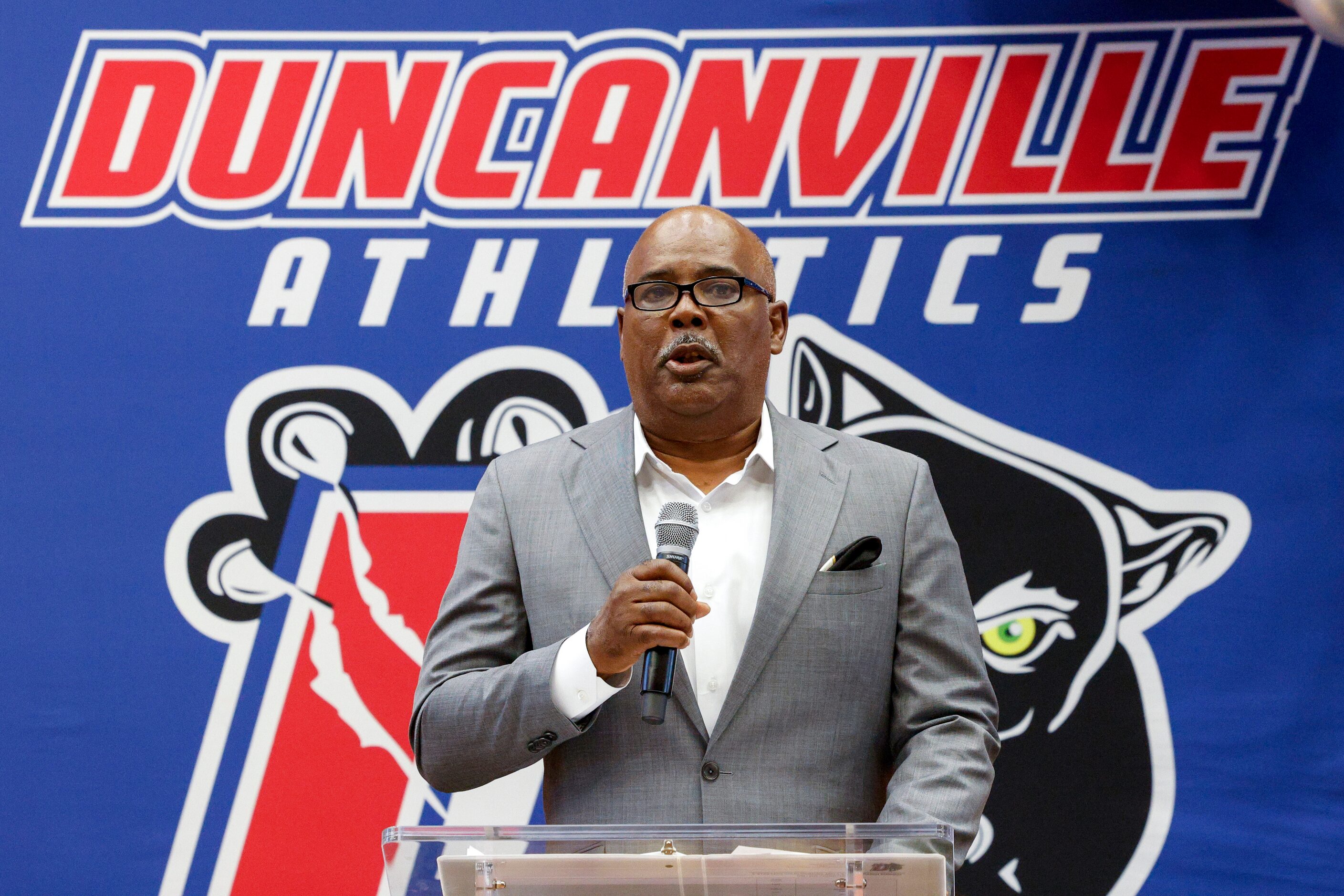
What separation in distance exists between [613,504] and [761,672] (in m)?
0.38

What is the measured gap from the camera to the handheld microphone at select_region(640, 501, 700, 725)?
5.54ft

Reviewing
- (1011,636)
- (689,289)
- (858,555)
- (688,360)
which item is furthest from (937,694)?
(1011,636)

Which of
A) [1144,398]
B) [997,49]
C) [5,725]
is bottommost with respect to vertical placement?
[5,725]

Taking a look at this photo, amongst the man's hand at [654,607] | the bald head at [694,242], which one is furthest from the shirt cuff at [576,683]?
the bald head at [694,242]

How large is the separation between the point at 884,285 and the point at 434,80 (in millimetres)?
1232

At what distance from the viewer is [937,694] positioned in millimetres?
2100

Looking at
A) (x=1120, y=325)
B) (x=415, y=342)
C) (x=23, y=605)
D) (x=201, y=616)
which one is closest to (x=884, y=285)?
(x=1120, y=325)

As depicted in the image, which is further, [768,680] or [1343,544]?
[1343,544]

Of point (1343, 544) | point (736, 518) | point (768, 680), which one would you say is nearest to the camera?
point (768, 680)

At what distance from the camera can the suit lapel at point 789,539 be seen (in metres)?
2.08

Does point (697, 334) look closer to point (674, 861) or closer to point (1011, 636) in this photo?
point (674, 861)

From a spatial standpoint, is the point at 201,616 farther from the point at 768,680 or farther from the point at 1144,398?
the point at 1144,398

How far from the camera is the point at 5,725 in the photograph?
3.23m

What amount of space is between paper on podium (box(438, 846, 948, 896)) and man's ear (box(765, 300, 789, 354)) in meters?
1.15
